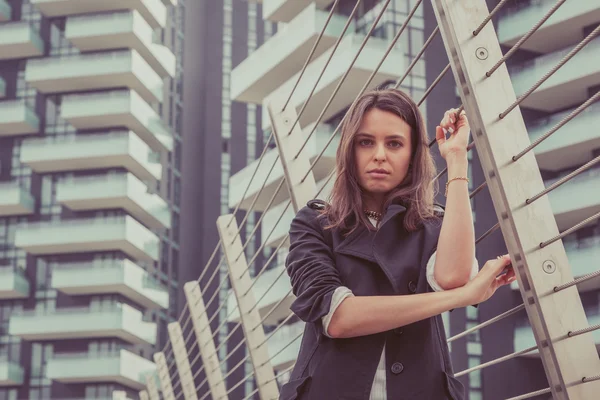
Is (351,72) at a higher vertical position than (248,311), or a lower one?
higher

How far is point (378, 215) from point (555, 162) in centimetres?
2749

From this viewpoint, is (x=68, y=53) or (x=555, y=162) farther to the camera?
(x=68, y=53)

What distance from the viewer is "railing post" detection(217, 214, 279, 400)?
4.58 meters

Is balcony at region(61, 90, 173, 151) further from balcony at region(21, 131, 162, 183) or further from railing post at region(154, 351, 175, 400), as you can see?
railing post at region(154, 351, 175, 400)

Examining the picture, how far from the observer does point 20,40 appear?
44.2 meters

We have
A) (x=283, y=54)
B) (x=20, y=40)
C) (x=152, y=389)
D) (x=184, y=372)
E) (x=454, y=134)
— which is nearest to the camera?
(x=454, y=134)

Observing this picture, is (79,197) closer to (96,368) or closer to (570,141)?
(96,368)

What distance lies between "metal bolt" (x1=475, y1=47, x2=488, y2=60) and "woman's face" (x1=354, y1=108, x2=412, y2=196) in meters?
0.22

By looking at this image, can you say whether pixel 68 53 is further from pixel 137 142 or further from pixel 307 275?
pixel 307 275

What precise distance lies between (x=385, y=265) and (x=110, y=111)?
40002 millimetres

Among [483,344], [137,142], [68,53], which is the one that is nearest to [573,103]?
[483,344]

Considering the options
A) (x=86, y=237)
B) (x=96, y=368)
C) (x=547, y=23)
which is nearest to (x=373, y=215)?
(x=547, y=23)

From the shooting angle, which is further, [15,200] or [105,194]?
[15,200]

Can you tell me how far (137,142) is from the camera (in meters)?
41.8
